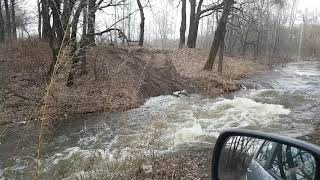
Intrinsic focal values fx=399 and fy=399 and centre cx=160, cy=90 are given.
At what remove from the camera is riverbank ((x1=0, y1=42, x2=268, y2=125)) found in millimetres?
12820

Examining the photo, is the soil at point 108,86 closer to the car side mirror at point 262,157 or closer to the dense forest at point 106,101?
the dense forest at point 106,101

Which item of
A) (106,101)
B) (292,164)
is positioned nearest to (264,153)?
(292,164)

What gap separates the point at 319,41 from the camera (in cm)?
6744

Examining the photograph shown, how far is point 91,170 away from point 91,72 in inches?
437

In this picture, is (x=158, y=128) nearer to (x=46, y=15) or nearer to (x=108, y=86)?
(x=108, y=86)

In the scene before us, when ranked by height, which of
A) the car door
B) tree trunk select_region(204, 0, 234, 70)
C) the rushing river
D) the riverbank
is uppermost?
tree trunk select_region(204, 0, 234, 70)

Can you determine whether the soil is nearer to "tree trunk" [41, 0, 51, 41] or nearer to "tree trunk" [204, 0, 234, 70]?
"tree trunk" [204, 0, 234, 70]

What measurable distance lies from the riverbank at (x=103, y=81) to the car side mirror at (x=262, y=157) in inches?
292

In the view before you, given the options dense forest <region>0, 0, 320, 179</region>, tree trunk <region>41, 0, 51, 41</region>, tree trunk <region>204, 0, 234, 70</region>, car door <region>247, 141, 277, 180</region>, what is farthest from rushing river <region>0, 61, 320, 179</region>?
tree trunk <region>41, 0, 51, 41</region>

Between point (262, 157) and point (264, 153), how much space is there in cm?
3

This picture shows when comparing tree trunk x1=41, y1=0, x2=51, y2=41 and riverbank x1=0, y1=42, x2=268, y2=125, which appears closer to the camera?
riverbank x1=0, y1=42, x2=268, y2=125

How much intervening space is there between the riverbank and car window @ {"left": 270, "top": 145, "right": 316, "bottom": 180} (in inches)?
319

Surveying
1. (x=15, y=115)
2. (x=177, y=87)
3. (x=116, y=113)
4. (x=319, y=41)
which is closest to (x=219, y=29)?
(x=177, y=87)

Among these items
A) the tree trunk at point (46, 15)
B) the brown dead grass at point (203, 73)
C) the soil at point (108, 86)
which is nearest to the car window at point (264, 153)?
the soil at point (108, 86)
